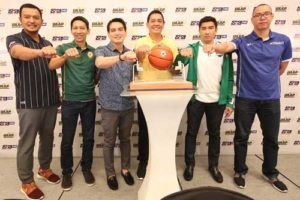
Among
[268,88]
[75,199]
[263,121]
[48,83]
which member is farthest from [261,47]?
[75,199]

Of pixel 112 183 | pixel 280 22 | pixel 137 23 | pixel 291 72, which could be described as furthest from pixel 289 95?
pixel 112 183

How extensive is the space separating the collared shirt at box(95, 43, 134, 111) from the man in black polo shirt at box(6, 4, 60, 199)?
469mm

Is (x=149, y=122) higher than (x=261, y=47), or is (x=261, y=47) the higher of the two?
(x=261, y=47)

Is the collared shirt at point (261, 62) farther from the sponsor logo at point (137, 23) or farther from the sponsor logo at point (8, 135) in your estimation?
the sponsor logo at point (8, 135)

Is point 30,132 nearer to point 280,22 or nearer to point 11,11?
point 11,11

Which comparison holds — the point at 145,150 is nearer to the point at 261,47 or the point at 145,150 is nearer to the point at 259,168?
the point at 259,168

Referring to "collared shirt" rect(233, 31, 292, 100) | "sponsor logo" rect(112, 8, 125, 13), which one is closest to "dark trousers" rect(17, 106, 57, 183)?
"sponsor logo" rect(112, 8, 125, 13)

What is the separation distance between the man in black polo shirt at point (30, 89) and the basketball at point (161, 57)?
34.2 inches

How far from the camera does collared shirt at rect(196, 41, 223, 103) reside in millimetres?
2613

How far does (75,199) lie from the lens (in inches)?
96.3

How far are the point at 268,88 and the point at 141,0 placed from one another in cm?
173

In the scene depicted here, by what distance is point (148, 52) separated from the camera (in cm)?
215

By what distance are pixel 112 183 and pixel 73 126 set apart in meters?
0.65

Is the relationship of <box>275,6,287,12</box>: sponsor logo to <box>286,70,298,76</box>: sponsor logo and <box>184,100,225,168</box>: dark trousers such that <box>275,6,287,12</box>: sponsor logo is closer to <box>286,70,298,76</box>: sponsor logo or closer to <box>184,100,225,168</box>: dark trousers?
<box>286,70,298,76</box>: sponsor logo
